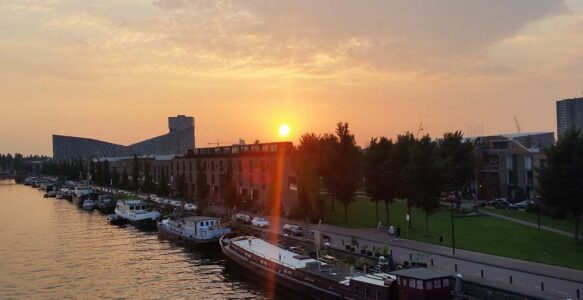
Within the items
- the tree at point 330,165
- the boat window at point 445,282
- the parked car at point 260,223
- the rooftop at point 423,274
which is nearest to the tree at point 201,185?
the parked car at point 260,223

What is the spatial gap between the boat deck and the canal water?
3445 mm

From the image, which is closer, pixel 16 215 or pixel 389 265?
pixel 389 265

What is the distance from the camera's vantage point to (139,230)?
104 m

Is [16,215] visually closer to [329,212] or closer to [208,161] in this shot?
[208,161]

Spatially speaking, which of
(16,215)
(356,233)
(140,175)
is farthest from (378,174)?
(140,175)

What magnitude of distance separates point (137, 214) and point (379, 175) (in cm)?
6050

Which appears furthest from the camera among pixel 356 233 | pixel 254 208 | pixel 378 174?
pixel 254 208

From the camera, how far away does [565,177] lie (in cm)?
5684

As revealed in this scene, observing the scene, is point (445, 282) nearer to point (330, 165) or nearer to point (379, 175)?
point (379, 175)

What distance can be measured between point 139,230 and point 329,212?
40.1 m

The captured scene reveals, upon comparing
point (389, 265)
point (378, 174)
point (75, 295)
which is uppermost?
point (378, 174)

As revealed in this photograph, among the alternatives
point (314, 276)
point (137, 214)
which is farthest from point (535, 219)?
point (137, 214)

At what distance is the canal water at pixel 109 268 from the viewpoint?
5346 centimetres

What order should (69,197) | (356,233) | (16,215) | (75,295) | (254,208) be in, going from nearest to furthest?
(75,295), (356,233), (254,208), (16,215), (69,197)
